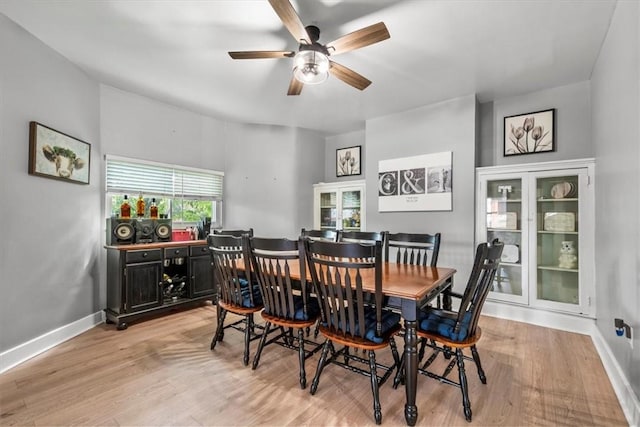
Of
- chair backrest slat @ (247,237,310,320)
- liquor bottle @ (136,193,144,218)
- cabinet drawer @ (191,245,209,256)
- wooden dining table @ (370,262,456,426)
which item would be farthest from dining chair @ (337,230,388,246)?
liquor bottle @ (136,193,144,218)

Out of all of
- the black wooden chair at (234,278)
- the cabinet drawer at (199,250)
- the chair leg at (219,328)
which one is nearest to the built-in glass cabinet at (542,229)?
the black wooden chair at (234,278)

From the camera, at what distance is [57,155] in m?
2.71

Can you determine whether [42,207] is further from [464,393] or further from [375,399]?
[464,393]

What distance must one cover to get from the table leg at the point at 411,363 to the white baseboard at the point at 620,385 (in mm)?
1197

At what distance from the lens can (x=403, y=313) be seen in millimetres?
1682

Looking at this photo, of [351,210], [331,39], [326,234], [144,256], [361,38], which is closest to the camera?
[361,38]

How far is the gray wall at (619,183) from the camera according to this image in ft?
5.56

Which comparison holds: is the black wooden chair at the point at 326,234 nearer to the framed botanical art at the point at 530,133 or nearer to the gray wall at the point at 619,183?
the gray wall at the point at 619,183

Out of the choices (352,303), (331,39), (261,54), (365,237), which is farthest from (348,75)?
(352,303)

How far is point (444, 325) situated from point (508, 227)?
216 centimetres

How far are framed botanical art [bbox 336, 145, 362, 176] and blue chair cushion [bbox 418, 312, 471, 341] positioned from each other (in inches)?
130

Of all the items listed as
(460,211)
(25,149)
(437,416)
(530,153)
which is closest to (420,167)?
(460,211)

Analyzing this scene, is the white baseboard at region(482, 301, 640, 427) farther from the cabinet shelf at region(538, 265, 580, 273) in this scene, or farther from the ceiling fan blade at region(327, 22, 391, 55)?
the ceiling fan blade at region(327, 22, 391, 55)

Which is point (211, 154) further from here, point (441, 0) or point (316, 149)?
point (441, 0)
